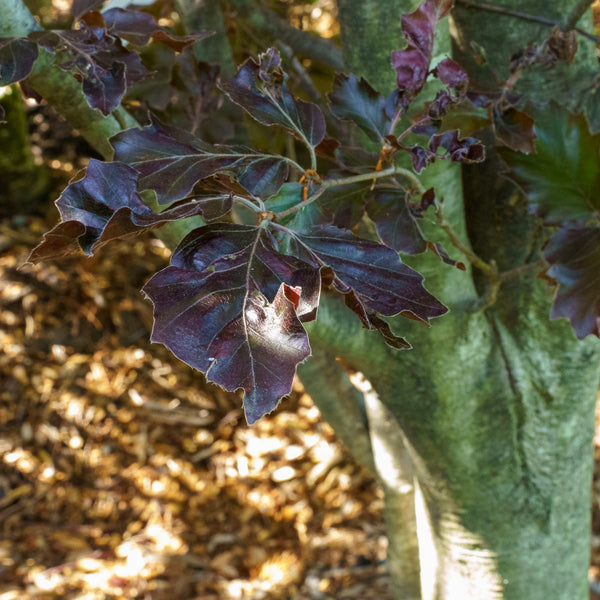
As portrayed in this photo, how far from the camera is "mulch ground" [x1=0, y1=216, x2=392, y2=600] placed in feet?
6.83

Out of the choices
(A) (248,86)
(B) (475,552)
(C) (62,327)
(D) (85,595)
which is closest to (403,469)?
(B) (475,552)

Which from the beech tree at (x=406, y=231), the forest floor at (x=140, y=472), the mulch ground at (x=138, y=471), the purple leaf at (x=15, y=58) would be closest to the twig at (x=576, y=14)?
the beech tree at (x=406, y=231)

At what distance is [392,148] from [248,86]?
6.8 inches

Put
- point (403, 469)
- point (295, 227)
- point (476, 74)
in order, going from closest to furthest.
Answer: point (295, 227) < point (476, 74) < point (403, 469)

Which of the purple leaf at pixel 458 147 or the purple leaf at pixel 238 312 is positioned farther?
the purple leaf at pixel 458 147

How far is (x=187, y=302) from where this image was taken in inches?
18.9

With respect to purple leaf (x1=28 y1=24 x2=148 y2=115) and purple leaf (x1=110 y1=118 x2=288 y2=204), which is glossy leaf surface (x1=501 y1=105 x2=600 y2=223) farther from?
purple leaf (x1=28 y1=24 x2=148 y2=115)

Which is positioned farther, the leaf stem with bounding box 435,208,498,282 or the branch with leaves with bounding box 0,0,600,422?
the leaf stem with bounding box 435,208,498,282

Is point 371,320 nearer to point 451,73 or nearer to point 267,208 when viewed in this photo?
point 267,208

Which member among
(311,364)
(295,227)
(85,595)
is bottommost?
(85,595)

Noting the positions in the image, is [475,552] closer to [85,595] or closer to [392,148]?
[392,148]

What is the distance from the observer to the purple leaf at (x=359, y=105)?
2.46 ft

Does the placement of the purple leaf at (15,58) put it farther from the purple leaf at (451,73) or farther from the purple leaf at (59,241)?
the purple leaf at (451,73)

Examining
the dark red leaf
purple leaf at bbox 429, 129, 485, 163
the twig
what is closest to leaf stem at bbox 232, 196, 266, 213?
the dark red leaf
